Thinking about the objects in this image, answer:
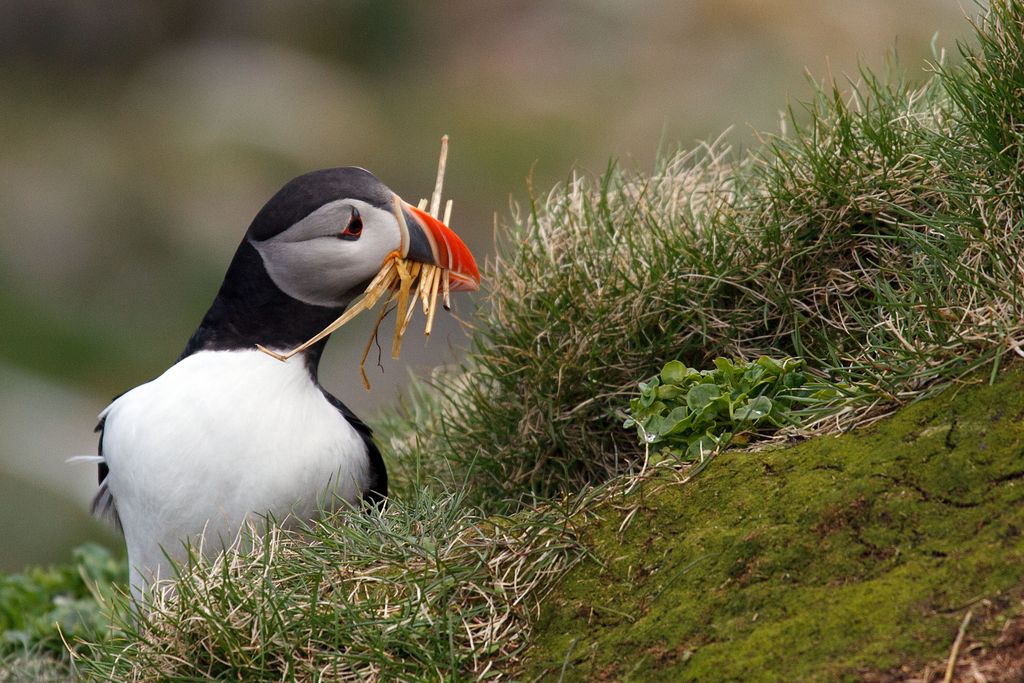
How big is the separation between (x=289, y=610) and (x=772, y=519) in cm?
117

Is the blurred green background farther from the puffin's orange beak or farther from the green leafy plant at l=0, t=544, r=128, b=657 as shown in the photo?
the puffin's orange beak

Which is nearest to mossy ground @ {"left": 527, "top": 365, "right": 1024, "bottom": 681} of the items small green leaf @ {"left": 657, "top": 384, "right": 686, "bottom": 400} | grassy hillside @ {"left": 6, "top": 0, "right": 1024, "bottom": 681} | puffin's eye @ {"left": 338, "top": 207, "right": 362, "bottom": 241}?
grassy hillside @ {"left": 6, "top": 0, "right": 1024, "bottom": 681}

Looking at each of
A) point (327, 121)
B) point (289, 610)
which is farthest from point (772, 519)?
point (327, 121)

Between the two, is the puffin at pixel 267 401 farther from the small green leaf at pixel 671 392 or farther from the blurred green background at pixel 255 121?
the blurred green background at pixel 255 121

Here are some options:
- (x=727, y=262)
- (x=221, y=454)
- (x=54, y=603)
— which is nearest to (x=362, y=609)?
(x=221, y=454)

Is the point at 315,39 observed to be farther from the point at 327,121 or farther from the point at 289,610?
the point at 289,610

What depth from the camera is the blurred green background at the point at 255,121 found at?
Answer: 1380cm

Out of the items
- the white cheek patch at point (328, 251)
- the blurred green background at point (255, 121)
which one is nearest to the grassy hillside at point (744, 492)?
the white cheek patch at point (328, 251)

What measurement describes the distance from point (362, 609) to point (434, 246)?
57.7 inches

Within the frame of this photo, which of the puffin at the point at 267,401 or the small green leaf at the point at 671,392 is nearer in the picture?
the small green leaf at the point at 671,392

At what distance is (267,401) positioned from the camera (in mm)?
3891

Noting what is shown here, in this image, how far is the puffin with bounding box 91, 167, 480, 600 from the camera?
3.78 metres

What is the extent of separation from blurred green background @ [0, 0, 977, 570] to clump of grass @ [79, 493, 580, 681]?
7.98 meters

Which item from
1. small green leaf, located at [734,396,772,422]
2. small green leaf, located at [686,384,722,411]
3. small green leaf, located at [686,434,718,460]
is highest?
small green leaf, located at [686,384,722,411]
